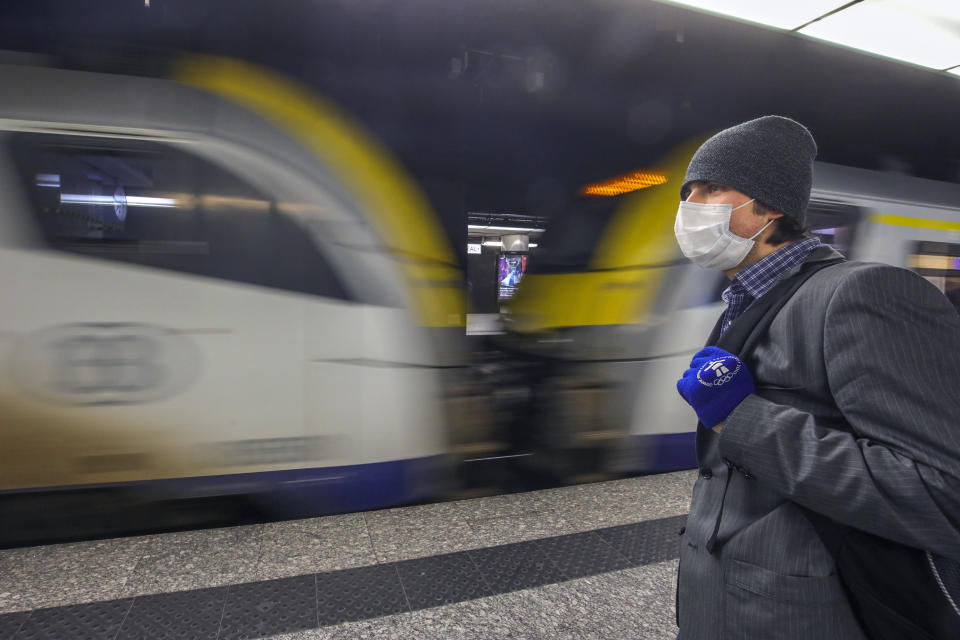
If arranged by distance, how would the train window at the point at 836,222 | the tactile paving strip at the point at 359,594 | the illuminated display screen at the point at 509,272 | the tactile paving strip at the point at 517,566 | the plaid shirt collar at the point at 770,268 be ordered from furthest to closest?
the train window at the point at 836,222 < the illuminated display screen at the point at 509,272 < the tactile paving strip at the point at 517,566 < the tactile paving strip at the point at 359,594 < the plaid shirt collar at the point at 770,268

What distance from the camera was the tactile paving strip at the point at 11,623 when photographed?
1917 millimetres

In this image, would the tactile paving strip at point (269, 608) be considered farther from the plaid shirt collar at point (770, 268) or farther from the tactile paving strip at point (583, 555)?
the plaid shirt collar at point (770, 268)

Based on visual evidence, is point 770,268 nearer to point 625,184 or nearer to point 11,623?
point 625,184

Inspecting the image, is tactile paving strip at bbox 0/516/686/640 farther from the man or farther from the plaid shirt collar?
the plaid shirt collar

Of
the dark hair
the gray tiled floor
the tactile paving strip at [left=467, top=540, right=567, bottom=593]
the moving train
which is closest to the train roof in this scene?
the moving train

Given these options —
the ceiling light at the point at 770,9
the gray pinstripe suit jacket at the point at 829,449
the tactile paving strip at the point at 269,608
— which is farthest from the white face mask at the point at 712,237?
the ceiling light at the point at 770,9

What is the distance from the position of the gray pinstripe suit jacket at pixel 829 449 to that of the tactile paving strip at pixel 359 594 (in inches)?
62.4

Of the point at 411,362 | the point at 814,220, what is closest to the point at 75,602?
the point at 411,362

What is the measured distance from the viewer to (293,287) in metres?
2.51

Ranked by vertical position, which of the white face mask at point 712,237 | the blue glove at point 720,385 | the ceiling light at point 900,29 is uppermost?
the ceiling light at point 900,29

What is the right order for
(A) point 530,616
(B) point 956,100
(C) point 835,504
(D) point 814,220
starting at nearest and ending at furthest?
→ (C) point 835,504 → (A) point 530,616 → (D) point 814,220 → (B) point 956,100

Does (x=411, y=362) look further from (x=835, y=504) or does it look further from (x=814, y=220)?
(x=814, y=220)

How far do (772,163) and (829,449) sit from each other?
1.70 feet

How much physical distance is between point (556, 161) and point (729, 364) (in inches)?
94.7
